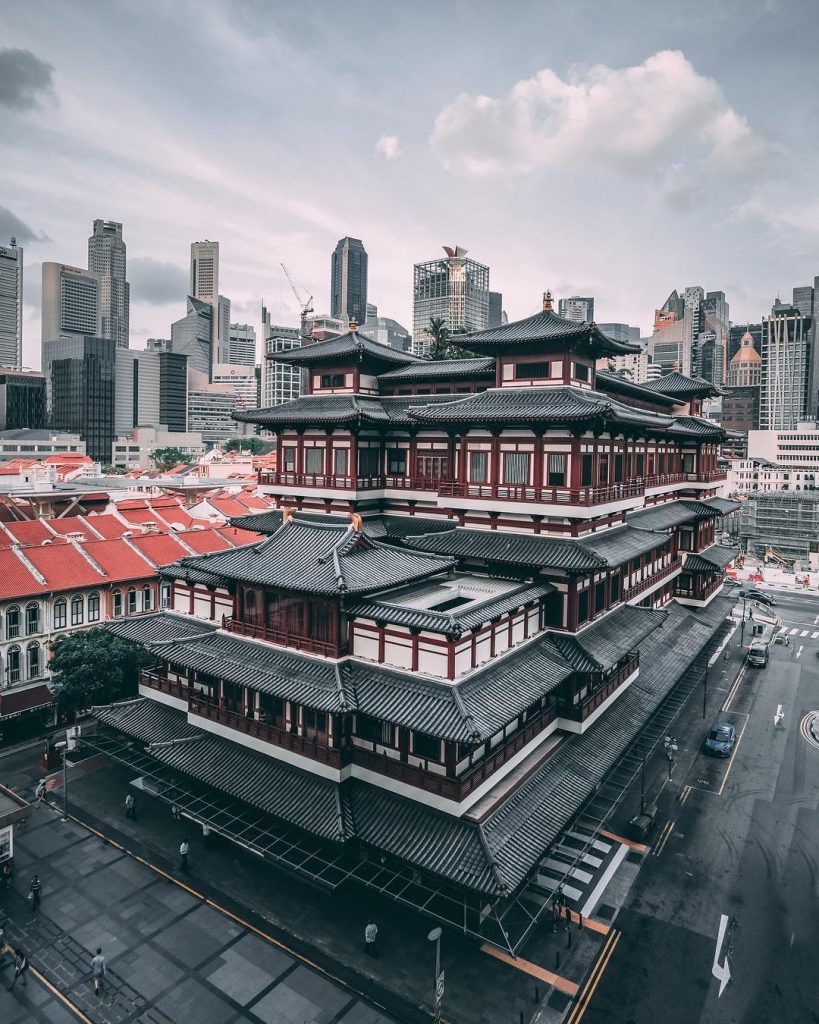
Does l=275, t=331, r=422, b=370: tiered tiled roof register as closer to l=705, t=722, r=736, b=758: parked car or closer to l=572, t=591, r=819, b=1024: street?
l=572, t=591, r=819, b=1024: street

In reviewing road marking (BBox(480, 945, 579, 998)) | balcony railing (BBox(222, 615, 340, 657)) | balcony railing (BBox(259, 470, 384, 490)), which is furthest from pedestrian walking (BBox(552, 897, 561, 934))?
balcony railing (BBox(259, 470, 384, 490))

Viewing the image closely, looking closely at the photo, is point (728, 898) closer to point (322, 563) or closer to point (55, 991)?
point (322, 563)

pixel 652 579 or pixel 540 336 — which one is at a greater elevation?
pixel 540 336

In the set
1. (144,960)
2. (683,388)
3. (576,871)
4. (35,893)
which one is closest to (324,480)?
(35,893)

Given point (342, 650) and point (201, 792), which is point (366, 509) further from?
point (201, 792)

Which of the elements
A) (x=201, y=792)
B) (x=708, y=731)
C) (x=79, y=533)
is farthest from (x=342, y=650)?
(x=79, y=533)
